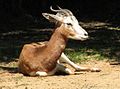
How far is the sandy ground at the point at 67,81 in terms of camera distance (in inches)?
349

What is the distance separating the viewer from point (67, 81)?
370 inches

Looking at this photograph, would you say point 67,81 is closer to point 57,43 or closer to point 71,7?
point 57,43

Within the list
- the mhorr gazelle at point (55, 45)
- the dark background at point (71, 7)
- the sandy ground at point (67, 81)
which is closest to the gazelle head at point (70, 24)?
the mhorr gazelle at point (55, 45)

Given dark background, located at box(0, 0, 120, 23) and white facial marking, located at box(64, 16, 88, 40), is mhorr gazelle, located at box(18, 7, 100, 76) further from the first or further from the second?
dark background, located at box(0, 0, 120, 23)

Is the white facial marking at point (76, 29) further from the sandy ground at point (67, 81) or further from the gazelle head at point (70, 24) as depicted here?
the sandy ground at point (67, 81)

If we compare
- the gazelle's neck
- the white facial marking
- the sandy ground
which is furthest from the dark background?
the gazelle's neck

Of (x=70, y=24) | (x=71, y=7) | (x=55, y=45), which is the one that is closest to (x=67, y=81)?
(x=55, y=45)

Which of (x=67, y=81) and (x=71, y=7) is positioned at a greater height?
(x=67, y=81)

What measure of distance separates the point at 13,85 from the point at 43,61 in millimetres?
982

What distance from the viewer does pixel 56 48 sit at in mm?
9891

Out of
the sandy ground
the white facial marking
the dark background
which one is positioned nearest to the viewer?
the sandy ground

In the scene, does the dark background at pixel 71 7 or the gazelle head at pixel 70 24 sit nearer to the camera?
the gazelle head at pixel 70 24

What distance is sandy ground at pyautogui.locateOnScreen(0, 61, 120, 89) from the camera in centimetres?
886

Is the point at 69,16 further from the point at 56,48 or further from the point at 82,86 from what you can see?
the point at 82,86
